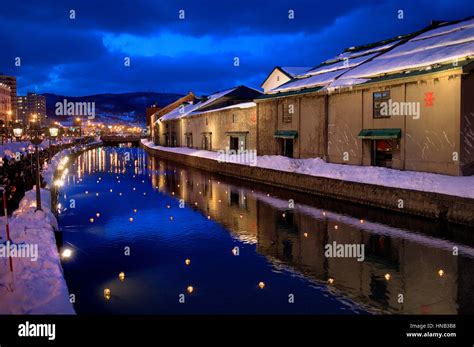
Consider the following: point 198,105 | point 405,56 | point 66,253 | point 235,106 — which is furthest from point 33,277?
point 198,105

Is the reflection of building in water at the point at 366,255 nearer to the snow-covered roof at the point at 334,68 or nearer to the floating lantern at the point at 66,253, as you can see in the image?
the floating lantern at the point at 66,253

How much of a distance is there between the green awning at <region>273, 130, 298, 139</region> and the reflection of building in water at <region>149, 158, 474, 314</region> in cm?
→ 1171

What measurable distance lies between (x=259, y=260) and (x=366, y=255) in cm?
335

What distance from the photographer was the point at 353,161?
93.9ft

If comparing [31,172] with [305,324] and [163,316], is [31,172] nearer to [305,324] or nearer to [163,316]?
[163,316]

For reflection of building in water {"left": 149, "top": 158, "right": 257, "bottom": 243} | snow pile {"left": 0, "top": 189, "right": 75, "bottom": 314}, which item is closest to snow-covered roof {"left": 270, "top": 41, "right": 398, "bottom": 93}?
reflection of building in water {"left": 149, "top": 158, "right": 257, "bottom": 243}

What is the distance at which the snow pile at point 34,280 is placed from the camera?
8108mm

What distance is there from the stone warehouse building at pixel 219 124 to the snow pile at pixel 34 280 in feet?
105

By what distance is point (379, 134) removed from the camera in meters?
25.8

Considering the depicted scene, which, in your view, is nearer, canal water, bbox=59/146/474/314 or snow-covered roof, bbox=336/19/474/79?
canal water, bbox=59/146/474/314

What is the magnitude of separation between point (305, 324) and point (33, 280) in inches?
225

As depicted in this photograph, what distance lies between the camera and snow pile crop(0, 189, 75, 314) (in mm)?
8108

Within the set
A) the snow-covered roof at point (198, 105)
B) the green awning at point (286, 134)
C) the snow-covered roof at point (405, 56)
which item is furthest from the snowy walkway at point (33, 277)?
the snow-covered roof at point (198, 105)

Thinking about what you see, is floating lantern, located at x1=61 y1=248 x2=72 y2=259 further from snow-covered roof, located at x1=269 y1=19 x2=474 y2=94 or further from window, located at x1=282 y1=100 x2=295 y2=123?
window, located at x1=282 y1=100 x2=295 y2=123
